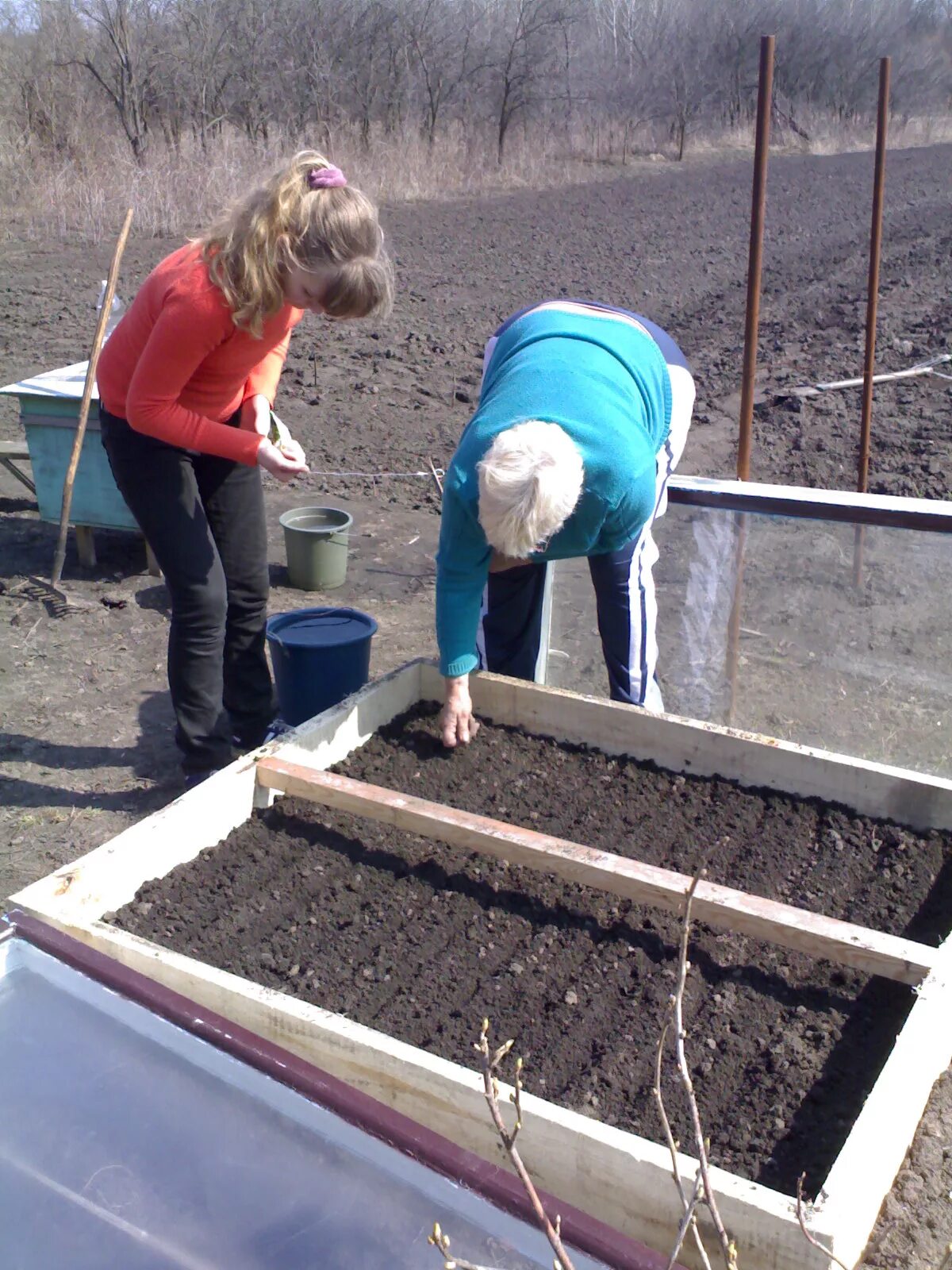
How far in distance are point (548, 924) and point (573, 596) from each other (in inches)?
69.5

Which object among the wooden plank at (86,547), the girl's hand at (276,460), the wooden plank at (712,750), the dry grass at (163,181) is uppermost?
the dry grass at (163,181)

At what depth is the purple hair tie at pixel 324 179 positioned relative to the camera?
8.98 feet

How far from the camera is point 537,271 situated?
1266 centimetres

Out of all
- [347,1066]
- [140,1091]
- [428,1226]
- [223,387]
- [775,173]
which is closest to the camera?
[428,1226]

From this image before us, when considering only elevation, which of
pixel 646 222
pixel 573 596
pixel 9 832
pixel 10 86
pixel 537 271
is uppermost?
pixel 10 86

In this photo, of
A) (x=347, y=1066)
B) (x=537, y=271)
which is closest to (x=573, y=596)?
(x=347, y=1066)

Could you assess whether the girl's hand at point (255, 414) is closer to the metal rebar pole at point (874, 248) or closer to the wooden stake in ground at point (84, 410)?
the wooden stake in ground at point (84, 410)

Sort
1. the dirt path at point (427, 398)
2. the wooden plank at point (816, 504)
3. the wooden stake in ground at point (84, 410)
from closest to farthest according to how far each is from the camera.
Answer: the wooden plank at point (816, 504) < the dirt path at point (427, 398) < the wooden stake in ground at point (84, 410)

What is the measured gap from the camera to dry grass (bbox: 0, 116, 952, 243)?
13.1m

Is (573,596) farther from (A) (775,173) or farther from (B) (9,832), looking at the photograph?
(A) (775,173)

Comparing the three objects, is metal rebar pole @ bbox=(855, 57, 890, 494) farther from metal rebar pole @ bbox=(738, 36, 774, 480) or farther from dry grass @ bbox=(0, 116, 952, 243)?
dry grass @ bbox=(0, 116, 952, 243)

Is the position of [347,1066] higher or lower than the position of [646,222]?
lower

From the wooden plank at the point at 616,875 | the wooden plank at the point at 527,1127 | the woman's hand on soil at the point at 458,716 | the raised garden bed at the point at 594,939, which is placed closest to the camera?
the wooden plank at the point at 527,1127

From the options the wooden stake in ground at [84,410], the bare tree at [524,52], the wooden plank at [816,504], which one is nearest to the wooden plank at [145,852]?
the wooden plank at [816,504]
